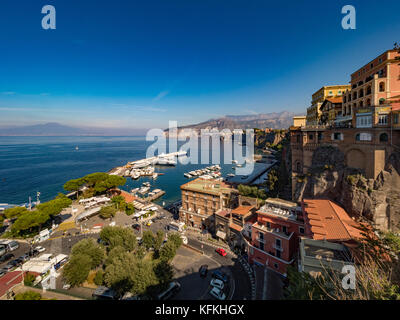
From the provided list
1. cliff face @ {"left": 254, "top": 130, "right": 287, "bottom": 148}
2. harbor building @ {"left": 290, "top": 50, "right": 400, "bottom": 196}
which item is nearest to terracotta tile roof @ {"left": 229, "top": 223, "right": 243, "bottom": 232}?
harbor building @ {"left": 290, "top": 50, "right": 400, "bottom": 196}

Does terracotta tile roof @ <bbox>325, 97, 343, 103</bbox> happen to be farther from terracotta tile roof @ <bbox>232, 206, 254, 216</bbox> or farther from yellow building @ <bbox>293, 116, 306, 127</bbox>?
terracotta tile roof @ <bbox>232, 206, 254, 216</bbox>

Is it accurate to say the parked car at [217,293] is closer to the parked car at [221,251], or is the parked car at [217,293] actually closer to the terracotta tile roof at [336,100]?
the parked car at [221,251]

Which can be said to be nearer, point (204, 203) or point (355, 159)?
point (355, 159)

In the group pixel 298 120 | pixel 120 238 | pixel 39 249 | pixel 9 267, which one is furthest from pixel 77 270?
pixel 298 120

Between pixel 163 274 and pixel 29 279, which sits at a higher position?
pixel 163 274

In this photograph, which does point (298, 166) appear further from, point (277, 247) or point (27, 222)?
point (27, 222)

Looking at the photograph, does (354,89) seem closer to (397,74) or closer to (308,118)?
(397,74)
